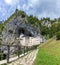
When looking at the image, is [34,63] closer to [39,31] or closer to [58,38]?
[58,38]

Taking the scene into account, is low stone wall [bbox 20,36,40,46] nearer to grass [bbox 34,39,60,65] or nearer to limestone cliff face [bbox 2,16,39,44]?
limestone cliff face [bbox 2,16,39,44]

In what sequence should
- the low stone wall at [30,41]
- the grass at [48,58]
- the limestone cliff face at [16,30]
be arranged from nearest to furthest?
1. the grass at [48,58]
2. the limestone cliff face at [16,30]
3. the low stone wall at [30,41]

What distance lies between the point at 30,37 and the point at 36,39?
1.26m

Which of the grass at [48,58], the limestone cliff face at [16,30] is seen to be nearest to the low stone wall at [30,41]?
the limestone cliff face at [16,30]

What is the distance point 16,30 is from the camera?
4662cm

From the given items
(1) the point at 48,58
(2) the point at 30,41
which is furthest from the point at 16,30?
(1) the point at 48,58

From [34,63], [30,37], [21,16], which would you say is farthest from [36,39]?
[34,63]

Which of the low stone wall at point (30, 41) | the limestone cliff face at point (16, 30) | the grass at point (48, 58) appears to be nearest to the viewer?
the grass at point (48, 58)

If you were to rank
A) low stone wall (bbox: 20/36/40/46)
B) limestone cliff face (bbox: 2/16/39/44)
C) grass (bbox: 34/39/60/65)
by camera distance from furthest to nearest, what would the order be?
low stone wall (bbox: 20/36/40/46), limestone cliff face (bbox: 2/16/39/44), grass (bbox: 34/39/60/65)

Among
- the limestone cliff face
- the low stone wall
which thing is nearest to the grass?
the limestone cliff face

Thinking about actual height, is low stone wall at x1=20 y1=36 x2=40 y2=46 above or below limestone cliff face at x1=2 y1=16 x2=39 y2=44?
below

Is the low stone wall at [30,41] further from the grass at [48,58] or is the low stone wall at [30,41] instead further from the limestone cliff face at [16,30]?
the grass at [48,58]

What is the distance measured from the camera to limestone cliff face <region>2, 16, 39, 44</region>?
43.9 m

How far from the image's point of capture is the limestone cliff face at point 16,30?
1730 inches
